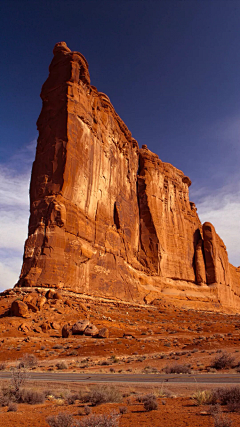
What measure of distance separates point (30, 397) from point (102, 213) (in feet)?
92.6

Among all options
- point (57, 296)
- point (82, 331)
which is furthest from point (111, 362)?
point (57, 296)

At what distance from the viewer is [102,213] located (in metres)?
35.2

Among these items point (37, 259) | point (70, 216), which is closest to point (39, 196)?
point (70, 216)

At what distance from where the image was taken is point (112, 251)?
3484 cm

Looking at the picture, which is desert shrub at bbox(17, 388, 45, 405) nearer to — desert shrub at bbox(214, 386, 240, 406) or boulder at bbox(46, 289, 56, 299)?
desert shrub at bbox(214, 386, 240, 406)

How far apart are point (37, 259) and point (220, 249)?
43038mm

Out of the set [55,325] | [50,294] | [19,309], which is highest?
[50,294]

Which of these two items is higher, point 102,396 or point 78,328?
point 78,328

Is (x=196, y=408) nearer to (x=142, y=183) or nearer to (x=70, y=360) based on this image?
(x=70, y=360)

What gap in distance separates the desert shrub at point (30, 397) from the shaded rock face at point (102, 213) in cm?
1751

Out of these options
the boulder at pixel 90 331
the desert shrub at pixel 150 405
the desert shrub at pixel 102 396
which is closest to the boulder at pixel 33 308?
the boulder at pixel 90 331

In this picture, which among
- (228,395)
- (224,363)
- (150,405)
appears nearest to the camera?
(150,405)

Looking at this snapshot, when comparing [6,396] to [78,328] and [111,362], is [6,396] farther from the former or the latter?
[78,328]

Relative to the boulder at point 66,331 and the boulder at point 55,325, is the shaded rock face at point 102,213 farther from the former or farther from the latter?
the boulder at point 66,331
